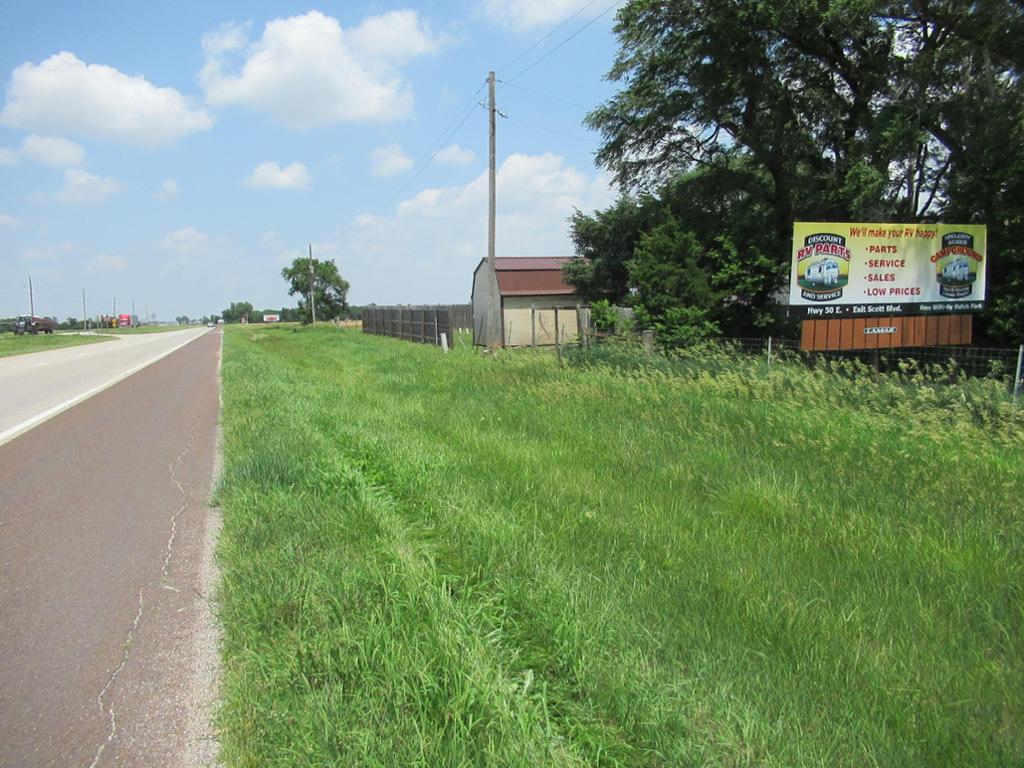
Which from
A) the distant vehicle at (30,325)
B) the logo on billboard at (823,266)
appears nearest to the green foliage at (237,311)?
the distant vehicle at (30,325)

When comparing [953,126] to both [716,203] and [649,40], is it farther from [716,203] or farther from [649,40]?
[649,40]

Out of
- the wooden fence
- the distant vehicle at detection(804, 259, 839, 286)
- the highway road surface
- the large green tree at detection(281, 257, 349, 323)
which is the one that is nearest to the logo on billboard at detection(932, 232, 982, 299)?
the distant vehicle at detection(804, 259, 839, 286)

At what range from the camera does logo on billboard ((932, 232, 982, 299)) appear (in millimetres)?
12602

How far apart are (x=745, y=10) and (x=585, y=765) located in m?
20.6

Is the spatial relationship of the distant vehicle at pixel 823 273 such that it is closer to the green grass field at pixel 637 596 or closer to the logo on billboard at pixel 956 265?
the logo on billboard at pixel 956 265

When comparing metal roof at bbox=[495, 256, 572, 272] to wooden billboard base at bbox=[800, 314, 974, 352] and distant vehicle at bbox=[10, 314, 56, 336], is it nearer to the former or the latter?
Result: wooden billboard base at bbox=[800, 314, 974, 352]

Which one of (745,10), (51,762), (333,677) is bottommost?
(51,762)

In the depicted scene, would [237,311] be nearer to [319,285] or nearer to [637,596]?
[319,285]

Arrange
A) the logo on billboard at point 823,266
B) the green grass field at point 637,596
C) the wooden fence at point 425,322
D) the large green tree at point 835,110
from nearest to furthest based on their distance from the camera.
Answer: the green grass field at point 637,596
the logo on billboard at point 823,266
the large green tree at point 835,110
the wooden fence at point 425,322

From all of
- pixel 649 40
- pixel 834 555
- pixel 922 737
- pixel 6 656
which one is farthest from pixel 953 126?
pixel 6 656

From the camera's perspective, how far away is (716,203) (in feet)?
75.2

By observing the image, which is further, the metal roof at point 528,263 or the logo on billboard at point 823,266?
the metal roof at point 528,263

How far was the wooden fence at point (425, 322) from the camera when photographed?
2891 centimetres

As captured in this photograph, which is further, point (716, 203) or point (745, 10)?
point (716, 203)
